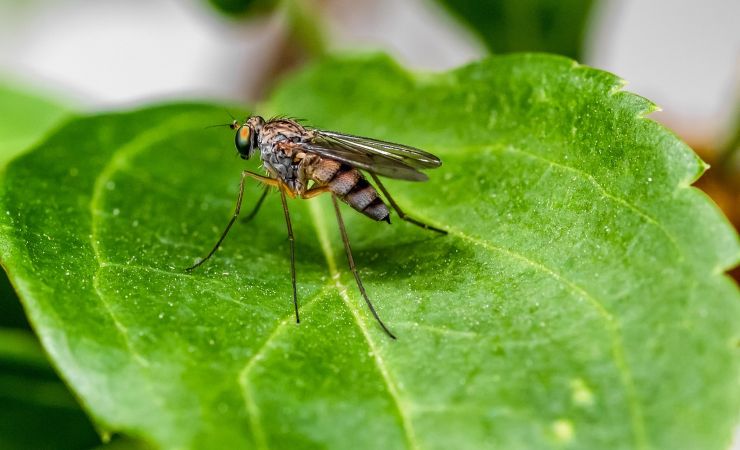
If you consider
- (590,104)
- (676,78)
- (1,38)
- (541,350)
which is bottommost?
(1,38)

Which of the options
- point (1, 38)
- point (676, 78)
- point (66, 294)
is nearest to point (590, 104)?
point (66, 294)

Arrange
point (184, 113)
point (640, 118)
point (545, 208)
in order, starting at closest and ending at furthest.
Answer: point (640, 118) → point (545, 208) → point (184, 113)

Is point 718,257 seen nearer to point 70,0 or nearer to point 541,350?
point 541,350

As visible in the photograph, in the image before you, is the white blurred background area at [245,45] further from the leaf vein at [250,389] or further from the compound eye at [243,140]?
the leaf vein at [250,389]

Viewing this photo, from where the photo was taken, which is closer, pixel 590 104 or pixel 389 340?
pixel 389 340

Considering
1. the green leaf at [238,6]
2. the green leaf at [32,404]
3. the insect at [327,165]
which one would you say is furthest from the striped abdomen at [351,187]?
the green leaf at [238,6]

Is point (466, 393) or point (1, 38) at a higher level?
point (466, 393)

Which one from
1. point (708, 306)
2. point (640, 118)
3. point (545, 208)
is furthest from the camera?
point (545, 208)

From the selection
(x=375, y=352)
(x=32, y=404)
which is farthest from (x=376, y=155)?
(x=32, y=404)

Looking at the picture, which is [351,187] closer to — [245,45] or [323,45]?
[323,45]
